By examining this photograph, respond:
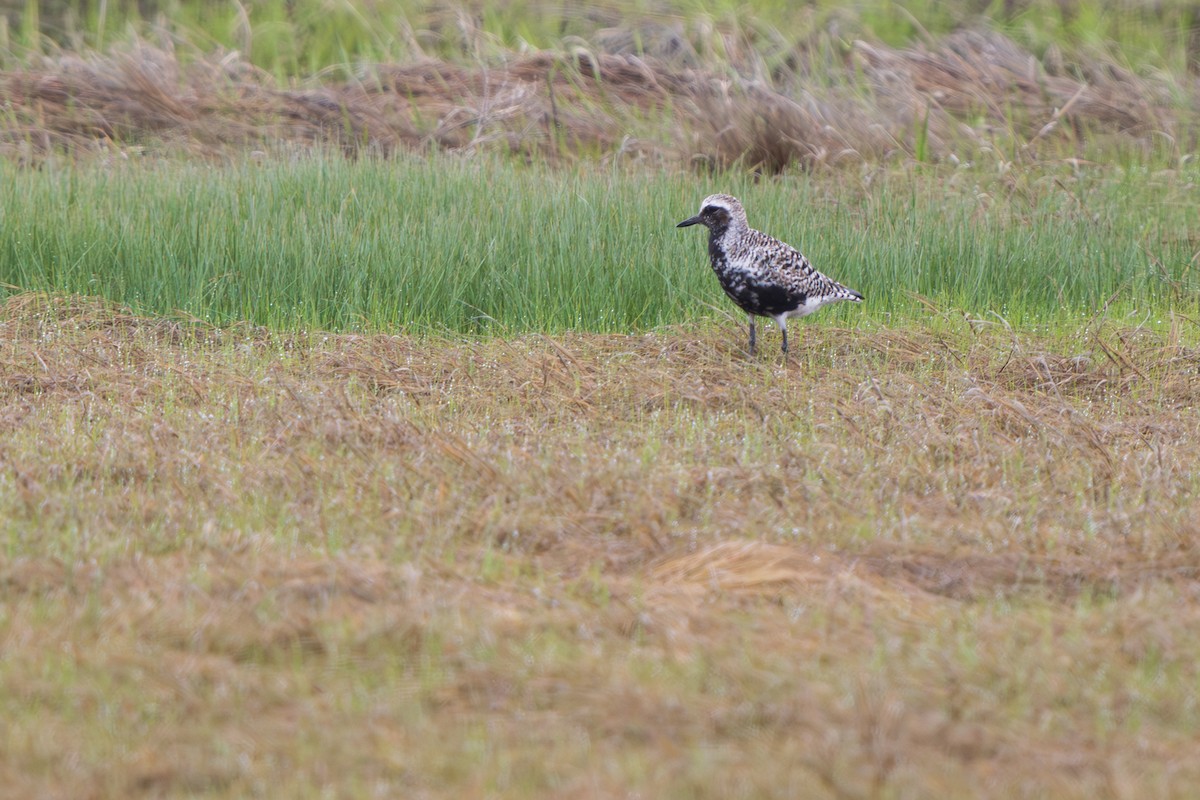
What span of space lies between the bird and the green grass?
2.13ft

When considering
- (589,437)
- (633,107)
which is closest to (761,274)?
(589,437)

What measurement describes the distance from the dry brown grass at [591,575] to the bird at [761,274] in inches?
13.1

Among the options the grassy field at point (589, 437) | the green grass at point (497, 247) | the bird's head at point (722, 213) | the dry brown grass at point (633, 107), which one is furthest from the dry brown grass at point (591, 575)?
the dry brown grass at point (633, 107)

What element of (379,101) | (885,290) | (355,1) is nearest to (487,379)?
(885,290)

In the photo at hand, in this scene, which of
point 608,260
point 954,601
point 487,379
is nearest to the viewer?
point 954,601

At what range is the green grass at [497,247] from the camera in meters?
8.47

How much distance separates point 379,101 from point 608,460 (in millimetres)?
8541

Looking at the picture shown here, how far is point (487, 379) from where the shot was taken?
285 inches

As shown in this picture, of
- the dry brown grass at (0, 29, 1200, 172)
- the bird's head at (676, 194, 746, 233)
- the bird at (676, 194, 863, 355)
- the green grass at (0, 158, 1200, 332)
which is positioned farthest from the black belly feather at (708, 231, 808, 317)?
the dry brown grass at (0, 29, 1200, 172)

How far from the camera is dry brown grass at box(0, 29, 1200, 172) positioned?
1191 centimetres

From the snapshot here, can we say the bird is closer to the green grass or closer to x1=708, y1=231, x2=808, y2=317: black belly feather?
x1=708, y1=231, x2=808, y2=317: black belly feather

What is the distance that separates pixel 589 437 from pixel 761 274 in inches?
67.5

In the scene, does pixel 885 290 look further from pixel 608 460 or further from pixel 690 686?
pixel 690 686

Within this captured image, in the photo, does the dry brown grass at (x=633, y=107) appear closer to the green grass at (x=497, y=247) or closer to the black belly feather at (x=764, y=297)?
the green grass at (x=497, y=247)
